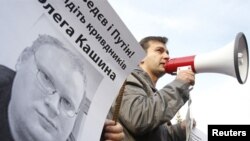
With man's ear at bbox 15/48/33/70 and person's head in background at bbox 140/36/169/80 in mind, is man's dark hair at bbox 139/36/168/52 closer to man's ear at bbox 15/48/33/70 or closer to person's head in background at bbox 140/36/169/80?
person's head in background at bbox 140/36/169/80

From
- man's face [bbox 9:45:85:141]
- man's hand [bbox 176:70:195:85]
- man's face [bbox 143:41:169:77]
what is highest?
man's face [bbox 143:41:169:77]

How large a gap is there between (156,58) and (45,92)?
5.80 feet

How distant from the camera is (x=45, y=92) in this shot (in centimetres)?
101

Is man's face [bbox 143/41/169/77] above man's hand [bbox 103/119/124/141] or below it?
above

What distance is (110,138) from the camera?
1.34m

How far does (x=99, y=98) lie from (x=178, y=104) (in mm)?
1059

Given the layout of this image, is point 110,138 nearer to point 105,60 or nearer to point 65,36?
point 105,60

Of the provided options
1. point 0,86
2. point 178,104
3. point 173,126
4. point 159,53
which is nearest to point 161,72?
point 159,53

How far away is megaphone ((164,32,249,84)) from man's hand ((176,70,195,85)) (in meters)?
0.11

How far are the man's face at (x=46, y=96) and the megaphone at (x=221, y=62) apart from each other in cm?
164

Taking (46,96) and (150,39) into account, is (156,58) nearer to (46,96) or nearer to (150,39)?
(150,39)

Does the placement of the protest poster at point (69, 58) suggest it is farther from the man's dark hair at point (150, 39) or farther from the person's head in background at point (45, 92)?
the man's dark hair at point (150, 39)

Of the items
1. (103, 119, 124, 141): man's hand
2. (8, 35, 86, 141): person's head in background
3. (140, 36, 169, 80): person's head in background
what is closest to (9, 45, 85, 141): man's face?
(8, 35, 86, 141): person's head in background

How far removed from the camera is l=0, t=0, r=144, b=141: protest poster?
3.10 ft
